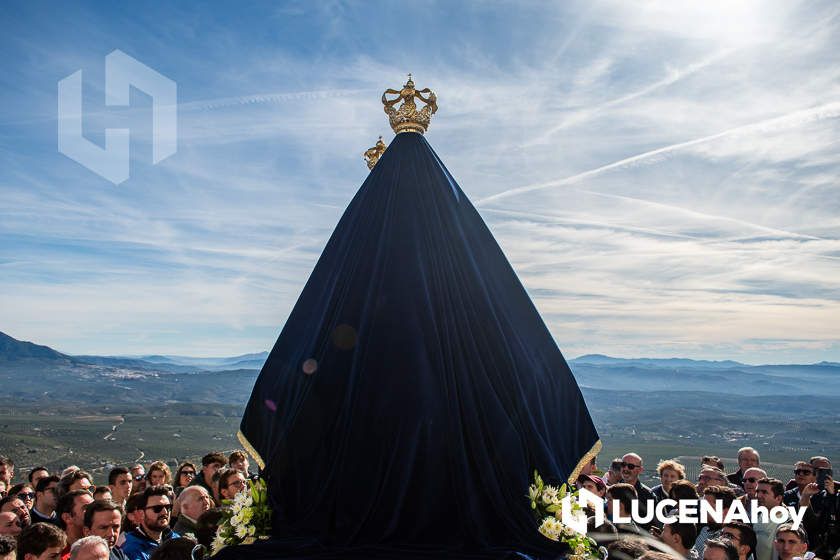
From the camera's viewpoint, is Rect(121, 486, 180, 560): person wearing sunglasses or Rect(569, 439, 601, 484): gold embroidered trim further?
Rect(121, 486, 180, 560): person wearing sunglasses

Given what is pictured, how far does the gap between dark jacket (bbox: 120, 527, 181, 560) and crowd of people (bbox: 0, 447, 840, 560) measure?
0.01 metres

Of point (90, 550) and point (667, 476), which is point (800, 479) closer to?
point (667, 476)

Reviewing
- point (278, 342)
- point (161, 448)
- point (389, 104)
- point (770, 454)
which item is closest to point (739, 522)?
point (278, 342)

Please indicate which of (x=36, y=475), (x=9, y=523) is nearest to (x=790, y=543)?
(x=9, y=523)

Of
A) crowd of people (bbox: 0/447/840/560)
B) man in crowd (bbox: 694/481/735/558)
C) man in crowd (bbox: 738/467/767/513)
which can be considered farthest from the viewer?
man in crowd (bbox: 738/467/767/513)

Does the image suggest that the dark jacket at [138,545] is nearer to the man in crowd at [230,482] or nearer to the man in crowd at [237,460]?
the man in crowd at [230,482]

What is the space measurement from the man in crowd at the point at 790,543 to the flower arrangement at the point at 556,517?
12.6 ft

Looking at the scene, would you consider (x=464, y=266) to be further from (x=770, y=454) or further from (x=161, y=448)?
(x=770, y=454)

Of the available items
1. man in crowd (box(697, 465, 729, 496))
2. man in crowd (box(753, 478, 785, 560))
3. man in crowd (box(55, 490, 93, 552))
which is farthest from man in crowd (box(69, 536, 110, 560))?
man in crowd (box(697, 465, 729, 496))

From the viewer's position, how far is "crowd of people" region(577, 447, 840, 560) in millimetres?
6516

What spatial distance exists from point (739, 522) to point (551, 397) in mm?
3627

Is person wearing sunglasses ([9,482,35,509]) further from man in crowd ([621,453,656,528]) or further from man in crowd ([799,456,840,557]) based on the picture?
man in crowd ([799,456,840,557])

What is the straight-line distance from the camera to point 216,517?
22.7 feet

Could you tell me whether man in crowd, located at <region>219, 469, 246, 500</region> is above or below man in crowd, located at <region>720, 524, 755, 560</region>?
above
